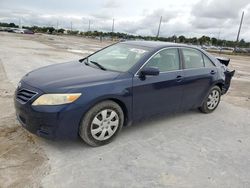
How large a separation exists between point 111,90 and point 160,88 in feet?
3.41

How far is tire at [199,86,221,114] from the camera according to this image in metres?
5.96

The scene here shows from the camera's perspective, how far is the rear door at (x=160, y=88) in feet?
14.3

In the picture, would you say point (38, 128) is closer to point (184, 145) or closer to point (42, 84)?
point (42, 84)

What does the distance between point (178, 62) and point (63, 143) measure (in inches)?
100

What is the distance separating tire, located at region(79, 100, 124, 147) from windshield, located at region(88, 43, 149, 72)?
718mm

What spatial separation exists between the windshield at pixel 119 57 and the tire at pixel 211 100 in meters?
2.02

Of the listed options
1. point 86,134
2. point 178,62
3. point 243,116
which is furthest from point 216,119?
point 86,134

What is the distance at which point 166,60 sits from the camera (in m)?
4.93

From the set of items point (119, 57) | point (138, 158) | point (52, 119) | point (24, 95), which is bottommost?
point (138, 158)

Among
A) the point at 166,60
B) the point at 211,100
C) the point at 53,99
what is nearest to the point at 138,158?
the point at 53,99

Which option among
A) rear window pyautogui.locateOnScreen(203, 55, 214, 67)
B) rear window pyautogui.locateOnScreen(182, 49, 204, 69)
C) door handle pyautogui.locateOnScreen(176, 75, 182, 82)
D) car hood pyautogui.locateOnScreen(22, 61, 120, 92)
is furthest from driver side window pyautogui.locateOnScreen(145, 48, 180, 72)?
rear window pyautogui.locateOnScreen(203, 55, 214, 67)

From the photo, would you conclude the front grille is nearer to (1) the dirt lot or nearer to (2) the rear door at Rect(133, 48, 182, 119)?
(1) the dirt lot

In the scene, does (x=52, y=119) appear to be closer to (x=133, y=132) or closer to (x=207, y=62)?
(x=133, y=132)

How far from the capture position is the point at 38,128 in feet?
12.0
